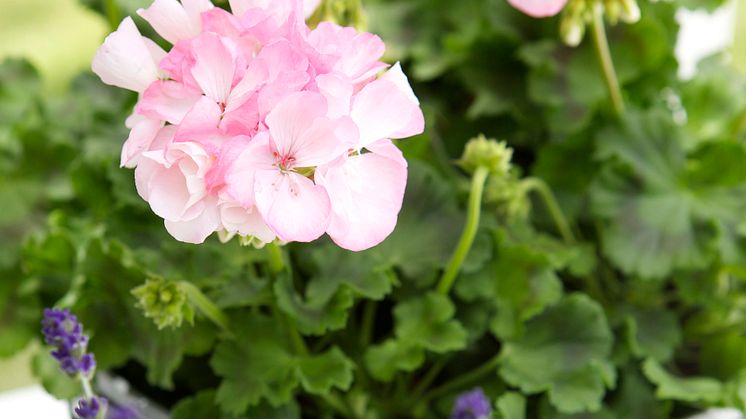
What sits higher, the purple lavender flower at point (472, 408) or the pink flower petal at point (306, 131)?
the pink flower petal at point (306, 131)

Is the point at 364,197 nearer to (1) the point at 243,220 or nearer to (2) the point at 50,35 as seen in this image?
(1) the point at 243,220

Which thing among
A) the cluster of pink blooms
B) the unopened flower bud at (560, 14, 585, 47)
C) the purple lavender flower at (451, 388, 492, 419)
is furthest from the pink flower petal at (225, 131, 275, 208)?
the unopened flower bud at (560, 14, 585, 47)

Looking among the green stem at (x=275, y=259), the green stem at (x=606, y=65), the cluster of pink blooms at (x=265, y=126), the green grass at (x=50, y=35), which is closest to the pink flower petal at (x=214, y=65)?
the cluster of pink blooms at (x=265, y=126)

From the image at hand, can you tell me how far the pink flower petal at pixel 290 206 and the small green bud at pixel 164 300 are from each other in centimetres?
13

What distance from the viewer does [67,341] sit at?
460mm

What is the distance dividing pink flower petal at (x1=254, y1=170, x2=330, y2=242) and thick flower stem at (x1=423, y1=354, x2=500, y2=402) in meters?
0.28

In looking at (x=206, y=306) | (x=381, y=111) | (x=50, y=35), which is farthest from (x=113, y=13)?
(x=50, y=35)

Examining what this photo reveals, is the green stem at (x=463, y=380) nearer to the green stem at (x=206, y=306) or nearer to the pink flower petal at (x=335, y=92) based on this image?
the green stem at (x=206, y=306)

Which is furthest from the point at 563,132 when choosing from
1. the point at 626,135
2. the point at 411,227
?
the point at 411,227

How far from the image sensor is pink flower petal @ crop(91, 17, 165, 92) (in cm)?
42

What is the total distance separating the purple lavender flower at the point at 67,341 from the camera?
18.1 inches

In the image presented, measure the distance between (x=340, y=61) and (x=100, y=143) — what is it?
1.27 feet

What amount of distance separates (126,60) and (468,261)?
0.27 metres

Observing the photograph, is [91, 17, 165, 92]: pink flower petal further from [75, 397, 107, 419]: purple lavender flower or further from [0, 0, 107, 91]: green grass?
[0, 0, 107, 91]: green grass
